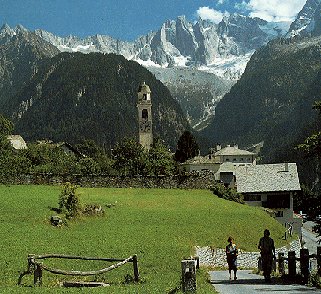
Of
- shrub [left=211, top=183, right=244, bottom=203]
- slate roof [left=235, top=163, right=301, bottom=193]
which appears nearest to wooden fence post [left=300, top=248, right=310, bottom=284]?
shrub [left=211, top=183, right=244, bottom=203]

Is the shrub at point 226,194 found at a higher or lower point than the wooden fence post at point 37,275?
higher

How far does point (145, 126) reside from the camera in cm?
17175

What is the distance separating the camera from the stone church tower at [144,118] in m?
171

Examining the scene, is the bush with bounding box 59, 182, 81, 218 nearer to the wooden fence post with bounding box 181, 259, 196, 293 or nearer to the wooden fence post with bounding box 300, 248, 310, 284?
the wooden fence post with bounding box 300, 248, 310, 284

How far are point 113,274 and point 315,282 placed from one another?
397 inches

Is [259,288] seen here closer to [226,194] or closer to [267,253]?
[267,253]

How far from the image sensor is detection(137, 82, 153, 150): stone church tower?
171250 mm

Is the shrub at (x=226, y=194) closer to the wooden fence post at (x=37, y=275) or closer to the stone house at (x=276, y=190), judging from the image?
the stone house at (x=276, y=190)

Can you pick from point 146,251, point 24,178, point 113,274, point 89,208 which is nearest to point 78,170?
point 24,178

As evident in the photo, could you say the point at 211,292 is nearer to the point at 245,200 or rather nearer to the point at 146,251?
the point at 146,251

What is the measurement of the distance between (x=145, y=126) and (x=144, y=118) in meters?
2.64

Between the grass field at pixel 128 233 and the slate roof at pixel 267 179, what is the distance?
17.5 m

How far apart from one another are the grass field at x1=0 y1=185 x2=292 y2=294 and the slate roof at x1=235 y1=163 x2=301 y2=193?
17.5 m

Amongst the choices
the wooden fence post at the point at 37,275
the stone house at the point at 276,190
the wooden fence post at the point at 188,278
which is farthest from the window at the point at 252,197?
the wooden fence post at the point at 188,278
